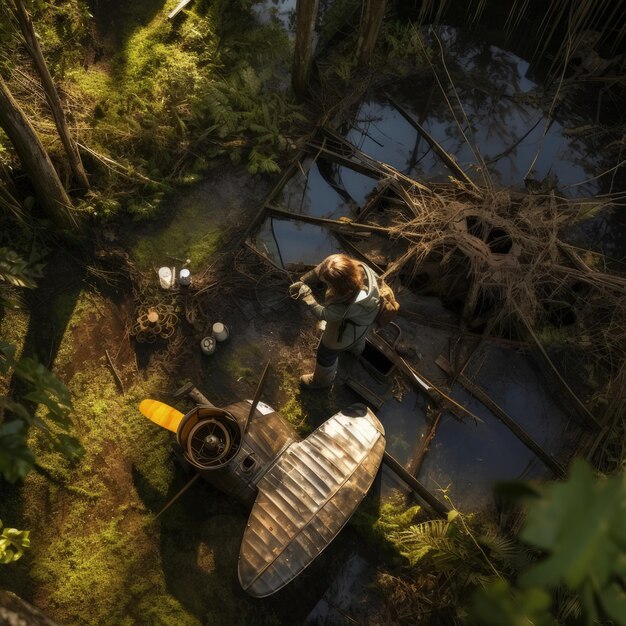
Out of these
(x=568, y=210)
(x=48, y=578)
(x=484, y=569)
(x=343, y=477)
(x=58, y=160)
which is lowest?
(x=48, y=578)

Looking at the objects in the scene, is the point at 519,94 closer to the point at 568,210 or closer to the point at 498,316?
the point at 568,210

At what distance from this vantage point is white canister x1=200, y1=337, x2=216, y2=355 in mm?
5789

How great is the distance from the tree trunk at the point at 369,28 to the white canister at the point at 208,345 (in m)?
5.44

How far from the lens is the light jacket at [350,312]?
410cm

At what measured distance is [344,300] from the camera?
4.08 metres

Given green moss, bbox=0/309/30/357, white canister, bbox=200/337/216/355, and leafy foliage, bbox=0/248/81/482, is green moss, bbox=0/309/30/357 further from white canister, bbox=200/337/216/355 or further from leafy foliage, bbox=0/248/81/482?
leafy foliage, bbox=0/248/81/482

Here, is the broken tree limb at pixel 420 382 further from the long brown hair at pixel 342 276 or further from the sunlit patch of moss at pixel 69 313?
the sunlit patch of moss at pixel 69 313

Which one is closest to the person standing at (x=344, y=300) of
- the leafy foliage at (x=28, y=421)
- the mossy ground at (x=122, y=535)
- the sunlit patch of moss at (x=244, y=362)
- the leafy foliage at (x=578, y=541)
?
the sunlit patch of moss at (x=244, y=362)

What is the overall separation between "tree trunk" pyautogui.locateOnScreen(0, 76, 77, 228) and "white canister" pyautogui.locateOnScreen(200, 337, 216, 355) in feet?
7.92

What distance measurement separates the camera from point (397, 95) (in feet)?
25.6

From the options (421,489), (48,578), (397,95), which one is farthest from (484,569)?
(397,95)

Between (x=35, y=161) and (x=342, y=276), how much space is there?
160 inches

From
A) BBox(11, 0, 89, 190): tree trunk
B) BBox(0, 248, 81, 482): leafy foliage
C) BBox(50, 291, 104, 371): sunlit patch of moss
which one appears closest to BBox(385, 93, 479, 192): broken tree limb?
BBox(11, 0, 89, 190): tree trunk

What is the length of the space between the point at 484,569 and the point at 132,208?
6405 millimetres
